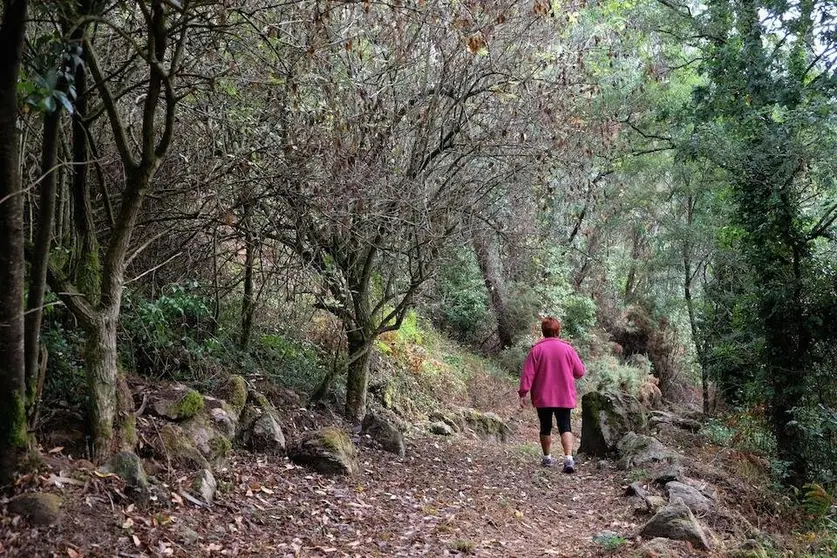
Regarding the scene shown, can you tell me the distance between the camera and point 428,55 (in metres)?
7.70

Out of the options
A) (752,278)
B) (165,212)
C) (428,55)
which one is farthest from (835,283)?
(165,212)

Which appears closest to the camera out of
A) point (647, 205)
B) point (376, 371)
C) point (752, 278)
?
point (752, 278)

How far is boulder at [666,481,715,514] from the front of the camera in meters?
6.23

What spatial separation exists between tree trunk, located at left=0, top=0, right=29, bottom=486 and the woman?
19.8ft

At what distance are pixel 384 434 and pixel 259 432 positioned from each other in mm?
2002

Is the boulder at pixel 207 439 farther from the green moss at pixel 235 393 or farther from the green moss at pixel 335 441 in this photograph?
the green moss at pixel 335 441

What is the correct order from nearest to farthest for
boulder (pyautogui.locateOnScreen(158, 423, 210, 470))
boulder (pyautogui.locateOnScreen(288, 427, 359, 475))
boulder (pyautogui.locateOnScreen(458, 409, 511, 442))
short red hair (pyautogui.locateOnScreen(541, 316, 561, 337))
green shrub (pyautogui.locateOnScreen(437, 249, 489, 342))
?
boulder (pyautogui.locateOnScreen(158, 423, 210, 470)), boulder (pyautogui.locateOnScreen(288, 427, 359, 475)), short red hair (pyautogui.locateOnScreen(541, 316, 561, 337)), boulder (pyautogui.locateOnScreen(458, 409, 511, 442)), green shrub (pyautogui.locateOnScreen(437, 249, 489, 342))

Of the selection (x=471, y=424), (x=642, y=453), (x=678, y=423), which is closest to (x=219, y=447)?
(x=642, y=453)

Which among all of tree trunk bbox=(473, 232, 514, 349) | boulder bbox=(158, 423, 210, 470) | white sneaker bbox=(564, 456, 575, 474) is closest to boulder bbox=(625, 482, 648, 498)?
white sneaker bbox=(564, 456, 575, 474)

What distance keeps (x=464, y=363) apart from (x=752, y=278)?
28.4 feet

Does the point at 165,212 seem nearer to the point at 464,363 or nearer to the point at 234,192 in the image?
the point at 234,192

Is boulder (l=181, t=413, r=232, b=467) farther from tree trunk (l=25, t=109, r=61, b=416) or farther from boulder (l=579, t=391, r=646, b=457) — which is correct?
boulder (l=579, t=391, r=646, b=457)

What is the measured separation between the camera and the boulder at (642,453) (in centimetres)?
822

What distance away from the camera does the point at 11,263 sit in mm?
3791
